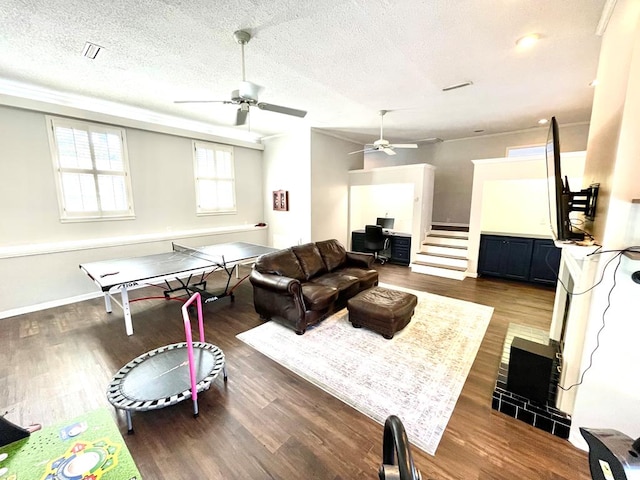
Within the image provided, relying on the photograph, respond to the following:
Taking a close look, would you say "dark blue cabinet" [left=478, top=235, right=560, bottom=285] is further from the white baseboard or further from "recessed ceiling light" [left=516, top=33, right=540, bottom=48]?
the white baseboard

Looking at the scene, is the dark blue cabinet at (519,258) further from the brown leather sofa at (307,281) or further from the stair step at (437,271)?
the brown leather sofa at (307,281)

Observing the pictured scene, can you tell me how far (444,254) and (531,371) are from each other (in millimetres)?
4602

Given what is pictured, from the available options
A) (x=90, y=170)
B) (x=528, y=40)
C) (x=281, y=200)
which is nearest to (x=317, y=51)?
(x=528, y=40)

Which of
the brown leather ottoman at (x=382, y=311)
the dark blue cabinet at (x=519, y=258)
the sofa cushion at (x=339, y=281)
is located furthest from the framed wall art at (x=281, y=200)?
the dark blue cabinet at (x=519, y=258)

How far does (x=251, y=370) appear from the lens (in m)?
2.66

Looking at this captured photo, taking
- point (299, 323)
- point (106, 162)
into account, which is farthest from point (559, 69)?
point (106, 162)

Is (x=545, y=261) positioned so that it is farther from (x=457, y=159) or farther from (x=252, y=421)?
(x=252, y=421)

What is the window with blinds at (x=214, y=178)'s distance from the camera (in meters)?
6.00

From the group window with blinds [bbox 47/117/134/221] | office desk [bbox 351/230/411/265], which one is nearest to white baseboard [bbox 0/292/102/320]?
window with blinds [bbox 47/117/134/221]

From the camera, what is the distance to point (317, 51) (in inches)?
115

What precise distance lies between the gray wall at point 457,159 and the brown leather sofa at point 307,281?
4.65 meters

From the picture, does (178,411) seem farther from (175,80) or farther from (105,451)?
(175,80)

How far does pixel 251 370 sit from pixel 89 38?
12.2 feet

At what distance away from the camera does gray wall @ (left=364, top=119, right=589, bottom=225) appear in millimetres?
6720
